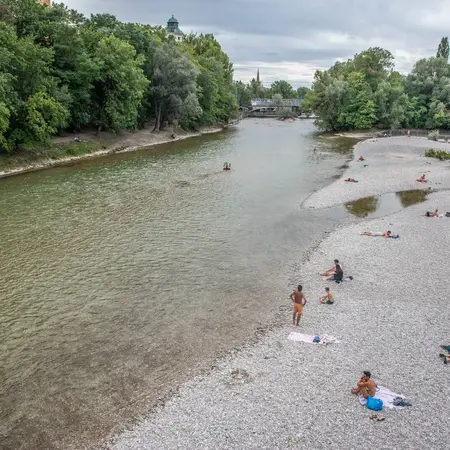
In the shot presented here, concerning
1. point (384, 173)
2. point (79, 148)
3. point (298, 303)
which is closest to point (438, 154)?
point (384, 173)

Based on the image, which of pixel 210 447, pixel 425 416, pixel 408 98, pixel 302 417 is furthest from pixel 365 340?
pixel 408 98

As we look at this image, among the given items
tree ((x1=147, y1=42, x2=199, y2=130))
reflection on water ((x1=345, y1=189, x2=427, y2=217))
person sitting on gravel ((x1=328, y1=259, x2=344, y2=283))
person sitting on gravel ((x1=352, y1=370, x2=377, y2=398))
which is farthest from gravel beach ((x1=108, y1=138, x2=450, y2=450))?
tree ((x1=147, y1=42, x2=199, y2=130))

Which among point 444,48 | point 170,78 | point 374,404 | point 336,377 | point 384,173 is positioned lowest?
point 336,377

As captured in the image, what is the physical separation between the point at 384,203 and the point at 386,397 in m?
29.5

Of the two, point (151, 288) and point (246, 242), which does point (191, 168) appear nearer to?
point (246, 242)

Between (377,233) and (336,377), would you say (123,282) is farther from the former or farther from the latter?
(377,233)

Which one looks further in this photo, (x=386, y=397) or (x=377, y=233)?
(x=377, y=233)

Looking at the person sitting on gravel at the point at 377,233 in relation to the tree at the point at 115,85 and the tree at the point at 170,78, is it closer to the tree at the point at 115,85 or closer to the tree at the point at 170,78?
the tree at the point at 115,85

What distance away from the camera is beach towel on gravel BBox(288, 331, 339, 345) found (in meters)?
17.8

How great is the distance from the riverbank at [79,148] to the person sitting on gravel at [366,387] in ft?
145

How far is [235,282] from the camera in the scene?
23672mm

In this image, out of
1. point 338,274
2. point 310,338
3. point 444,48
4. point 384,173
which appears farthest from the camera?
point 444,48

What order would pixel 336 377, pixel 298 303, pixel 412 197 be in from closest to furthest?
pixel 336 377 < pixel 298 303 < pixel 412 197

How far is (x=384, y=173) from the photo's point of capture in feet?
173
